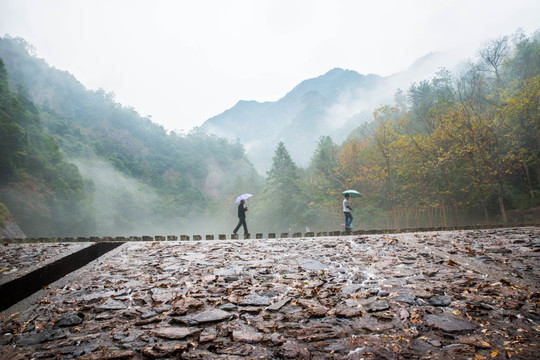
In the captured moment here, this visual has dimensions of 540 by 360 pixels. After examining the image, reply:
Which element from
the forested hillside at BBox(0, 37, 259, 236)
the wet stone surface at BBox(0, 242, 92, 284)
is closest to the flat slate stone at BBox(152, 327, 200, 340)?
the wet stone surface at BBox(0, 242, 92, 284)

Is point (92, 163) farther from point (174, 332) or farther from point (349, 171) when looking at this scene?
point (174, 332)

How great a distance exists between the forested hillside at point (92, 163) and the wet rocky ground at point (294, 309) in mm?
38064

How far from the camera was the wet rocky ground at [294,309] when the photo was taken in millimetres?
2375

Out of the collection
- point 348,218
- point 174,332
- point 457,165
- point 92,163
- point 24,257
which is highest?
point 92,163

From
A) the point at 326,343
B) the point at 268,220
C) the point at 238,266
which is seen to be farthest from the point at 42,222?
the point at 326,343

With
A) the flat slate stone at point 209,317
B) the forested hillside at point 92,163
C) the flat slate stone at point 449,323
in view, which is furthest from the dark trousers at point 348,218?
the forested hillside at point 92,163

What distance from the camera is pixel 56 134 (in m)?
63.3

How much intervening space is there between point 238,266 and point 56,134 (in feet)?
253

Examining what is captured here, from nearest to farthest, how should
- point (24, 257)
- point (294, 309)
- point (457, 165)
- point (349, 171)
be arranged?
point (294, 309), point (24, 257), point (457, 165), point (349, 171)

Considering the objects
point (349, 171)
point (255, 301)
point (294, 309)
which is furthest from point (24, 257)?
point (349, 171)

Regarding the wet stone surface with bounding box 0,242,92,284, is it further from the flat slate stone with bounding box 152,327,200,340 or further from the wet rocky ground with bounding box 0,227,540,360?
the flat slate stone with bounding box 152,327,200,340

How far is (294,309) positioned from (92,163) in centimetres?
7458

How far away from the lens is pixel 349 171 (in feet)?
92.0

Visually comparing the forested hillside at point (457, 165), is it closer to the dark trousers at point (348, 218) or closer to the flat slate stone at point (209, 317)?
the dark trousers at point (348, 218)
